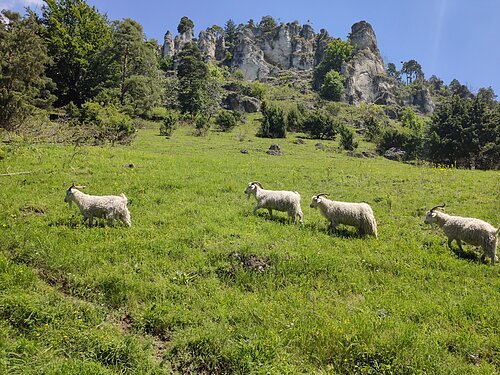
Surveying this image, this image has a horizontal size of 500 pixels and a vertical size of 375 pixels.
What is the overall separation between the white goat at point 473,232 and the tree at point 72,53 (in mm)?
51147

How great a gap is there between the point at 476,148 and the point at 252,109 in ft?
169

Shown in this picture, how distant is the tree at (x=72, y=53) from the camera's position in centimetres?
5119

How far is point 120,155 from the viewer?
78.2ft

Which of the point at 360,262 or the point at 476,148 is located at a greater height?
the point at 476,148

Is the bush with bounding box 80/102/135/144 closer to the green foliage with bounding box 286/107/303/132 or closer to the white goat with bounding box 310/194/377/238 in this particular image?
the white goat with bounding box 310/194/377/238

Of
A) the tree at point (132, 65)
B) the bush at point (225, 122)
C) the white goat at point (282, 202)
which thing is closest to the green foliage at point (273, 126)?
the bush at point (225, 122)

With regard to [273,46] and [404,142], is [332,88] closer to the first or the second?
[273,46]

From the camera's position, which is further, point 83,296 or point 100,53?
point 100,53

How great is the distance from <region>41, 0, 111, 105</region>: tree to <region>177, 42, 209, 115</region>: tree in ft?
52.3

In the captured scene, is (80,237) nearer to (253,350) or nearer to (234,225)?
(234,225)

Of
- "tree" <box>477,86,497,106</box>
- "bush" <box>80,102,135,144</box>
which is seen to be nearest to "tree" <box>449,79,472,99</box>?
"tree" <box>477,86,497,106</box>

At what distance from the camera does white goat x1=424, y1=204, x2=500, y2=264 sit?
383 inches

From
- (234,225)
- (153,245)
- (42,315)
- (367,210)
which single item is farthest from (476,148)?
(42,315)

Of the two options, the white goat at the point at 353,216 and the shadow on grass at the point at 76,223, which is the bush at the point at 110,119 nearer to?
the shadow on grass at the point at 76,223
